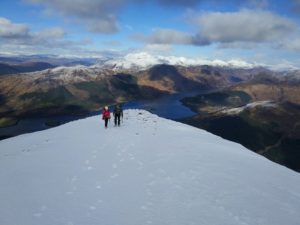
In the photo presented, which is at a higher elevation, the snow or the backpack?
the backpack

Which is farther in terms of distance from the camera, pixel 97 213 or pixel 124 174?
pixel 124 174

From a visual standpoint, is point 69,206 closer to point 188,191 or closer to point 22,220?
point 22,220

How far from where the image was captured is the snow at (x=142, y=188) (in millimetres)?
12680

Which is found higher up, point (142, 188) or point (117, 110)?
point (117, 110)

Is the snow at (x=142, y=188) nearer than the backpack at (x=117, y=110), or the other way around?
the snow at (x=142, y=188)

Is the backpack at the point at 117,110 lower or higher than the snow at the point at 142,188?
higher

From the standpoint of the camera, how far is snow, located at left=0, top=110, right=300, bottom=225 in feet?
41.6

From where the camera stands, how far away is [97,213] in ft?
41.7

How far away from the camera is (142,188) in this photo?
15.5 metres

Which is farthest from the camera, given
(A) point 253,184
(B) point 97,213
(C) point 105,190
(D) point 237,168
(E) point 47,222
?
A: (D) point 237,168

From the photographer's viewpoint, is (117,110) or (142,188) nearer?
(142,188)

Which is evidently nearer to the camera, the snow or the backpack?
the snow

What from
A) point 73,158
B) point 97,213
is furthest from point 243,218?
point 73,158

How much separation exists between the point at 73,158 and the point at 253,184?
11.9 meters
